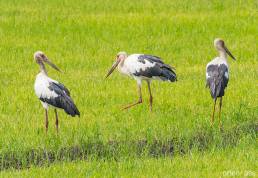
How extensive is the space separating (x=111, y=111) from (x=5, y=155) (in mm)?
2617

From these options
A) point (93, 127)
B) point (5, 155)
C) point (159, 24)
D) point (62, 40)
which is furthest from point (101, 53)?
point (5, 155)

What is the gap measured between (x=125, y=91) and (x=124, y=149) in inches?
138

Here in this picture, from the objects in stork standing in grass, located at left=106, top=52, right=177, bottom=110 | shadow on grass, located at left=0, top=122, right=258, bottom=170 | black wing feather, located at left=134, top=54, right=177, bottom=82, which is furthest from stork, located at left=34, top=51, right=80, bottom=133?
black wing feather, located at left=134, top=54, right=177, bottom=82

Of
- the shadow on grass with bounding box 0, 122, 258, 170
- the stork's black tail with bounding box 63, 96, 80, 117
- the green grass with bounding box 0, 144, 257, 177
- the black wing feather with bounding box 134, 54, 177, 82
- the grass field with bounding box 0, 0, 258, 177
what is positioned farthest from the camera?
the black wing feather with bounding box 134, 54, 177, 82

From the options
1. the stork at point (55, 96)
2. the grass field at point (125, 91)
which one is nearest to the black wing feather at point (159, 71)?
the grass field at point (125, 91)

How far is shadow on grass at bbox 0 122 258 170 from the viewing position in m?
10.8

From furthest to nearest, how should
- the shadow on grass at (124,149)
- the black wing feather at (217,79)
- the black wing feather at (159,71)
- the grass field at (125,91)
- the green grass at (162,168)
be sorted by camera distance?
the black wing feather at (159,71)
the black wing feather at (217,79)
the shadow on grass at (124,149)
the grass field at (125,91)
the green grass at (162,168)

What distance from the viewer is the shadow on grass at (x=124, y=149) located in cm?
1078

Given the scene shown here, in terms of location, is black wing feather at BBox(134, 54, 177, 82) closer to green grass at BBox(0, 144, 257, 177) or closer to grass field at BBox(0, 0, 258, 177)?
grass field at BBox(0, 0, 258, 177)

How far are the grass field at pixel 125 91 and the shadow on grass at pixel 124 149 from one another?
0.02 metres

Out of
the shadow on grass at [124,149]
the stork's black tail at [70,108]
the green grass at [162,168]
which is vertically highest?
the stork's black tail at [70,108]

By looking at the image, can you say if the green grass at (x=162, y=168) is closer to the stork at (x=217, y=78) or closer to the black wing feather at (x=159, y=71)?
the stork at (x=217, y=78)

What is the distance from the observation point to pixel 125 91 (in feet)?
47.3

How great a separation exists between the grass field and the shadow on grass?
0.02 m
